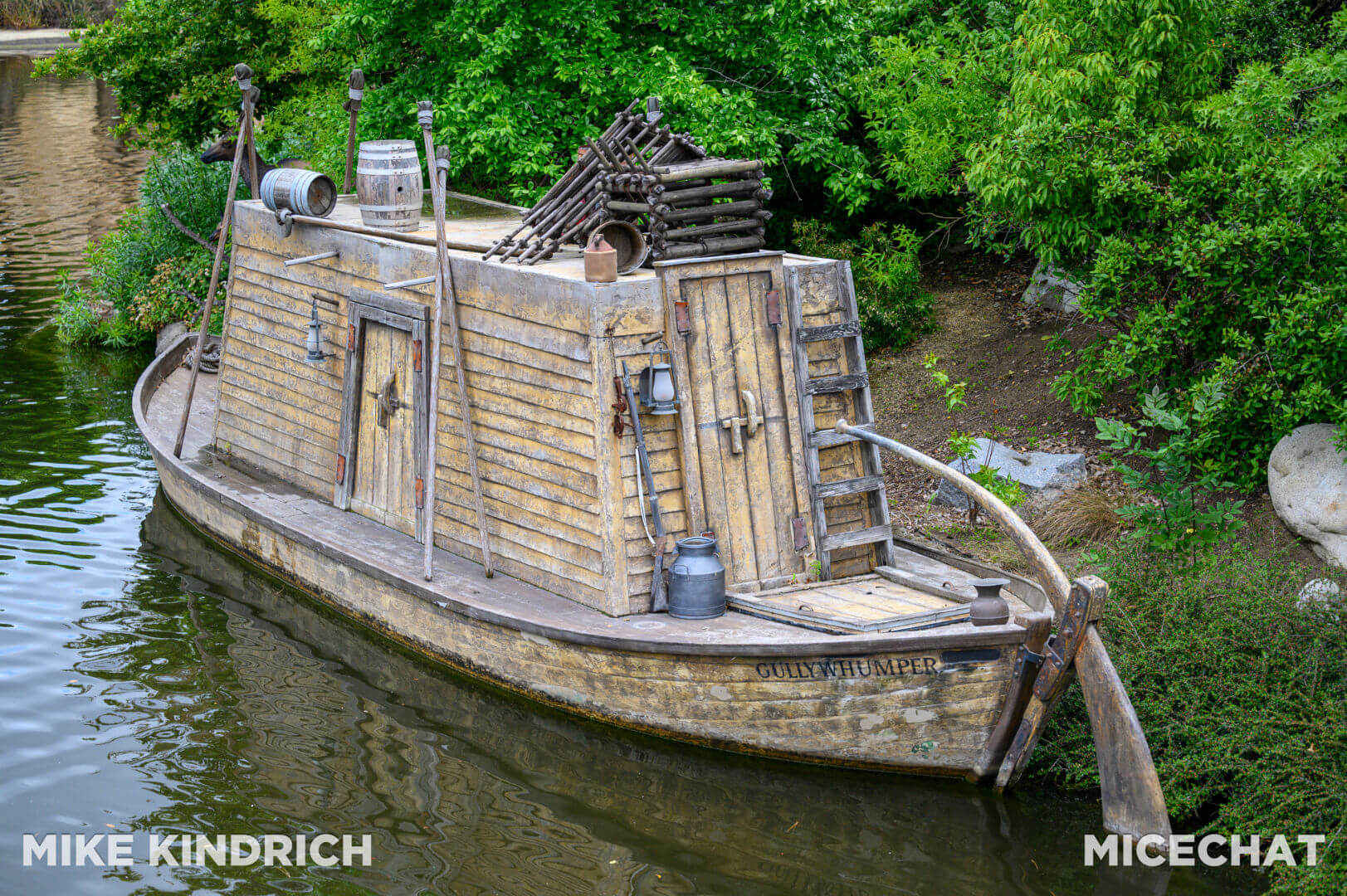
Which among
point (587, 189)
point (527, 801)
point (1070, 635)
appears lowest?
point (527, 801)

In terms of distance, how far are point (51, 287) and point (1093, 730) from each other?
63.4 ft

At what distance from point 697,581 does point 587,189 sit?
2.96m

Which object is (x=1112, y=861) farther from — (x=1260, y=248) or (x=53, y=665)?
(x=53, y=665)

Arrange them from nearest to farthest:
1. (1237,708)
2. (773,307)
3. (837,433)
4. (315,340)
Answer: (1237,708) → (773,307) → (837,433) → (315,340)

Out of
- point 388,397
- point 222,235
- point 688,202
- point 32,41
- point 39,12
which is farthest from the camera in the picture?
point 39,12

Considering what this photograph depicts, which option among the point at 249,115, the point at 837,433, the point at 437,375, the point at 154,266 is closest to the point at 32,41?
the point at 154,266

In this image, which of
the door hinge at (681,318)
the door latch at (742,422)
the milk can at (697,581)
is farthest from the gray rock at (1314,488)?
the door hinge at (681,318)

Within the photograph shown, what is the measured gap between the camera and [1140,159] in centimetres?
1056

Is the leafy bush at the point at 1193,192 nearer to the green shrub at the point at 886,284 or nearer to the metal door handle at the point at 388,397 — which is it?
the green shrub at the point at 886,284

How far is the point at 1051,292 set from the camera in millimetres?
14641

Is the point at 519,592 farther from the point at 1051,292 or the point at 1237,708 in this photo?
the point at 1051,292

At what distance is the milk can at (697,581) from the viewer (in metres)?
7.88

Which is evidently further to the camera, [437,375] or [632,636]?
[437,375]

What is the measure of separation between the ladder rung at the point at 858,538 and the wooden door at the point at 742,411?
0.17m
